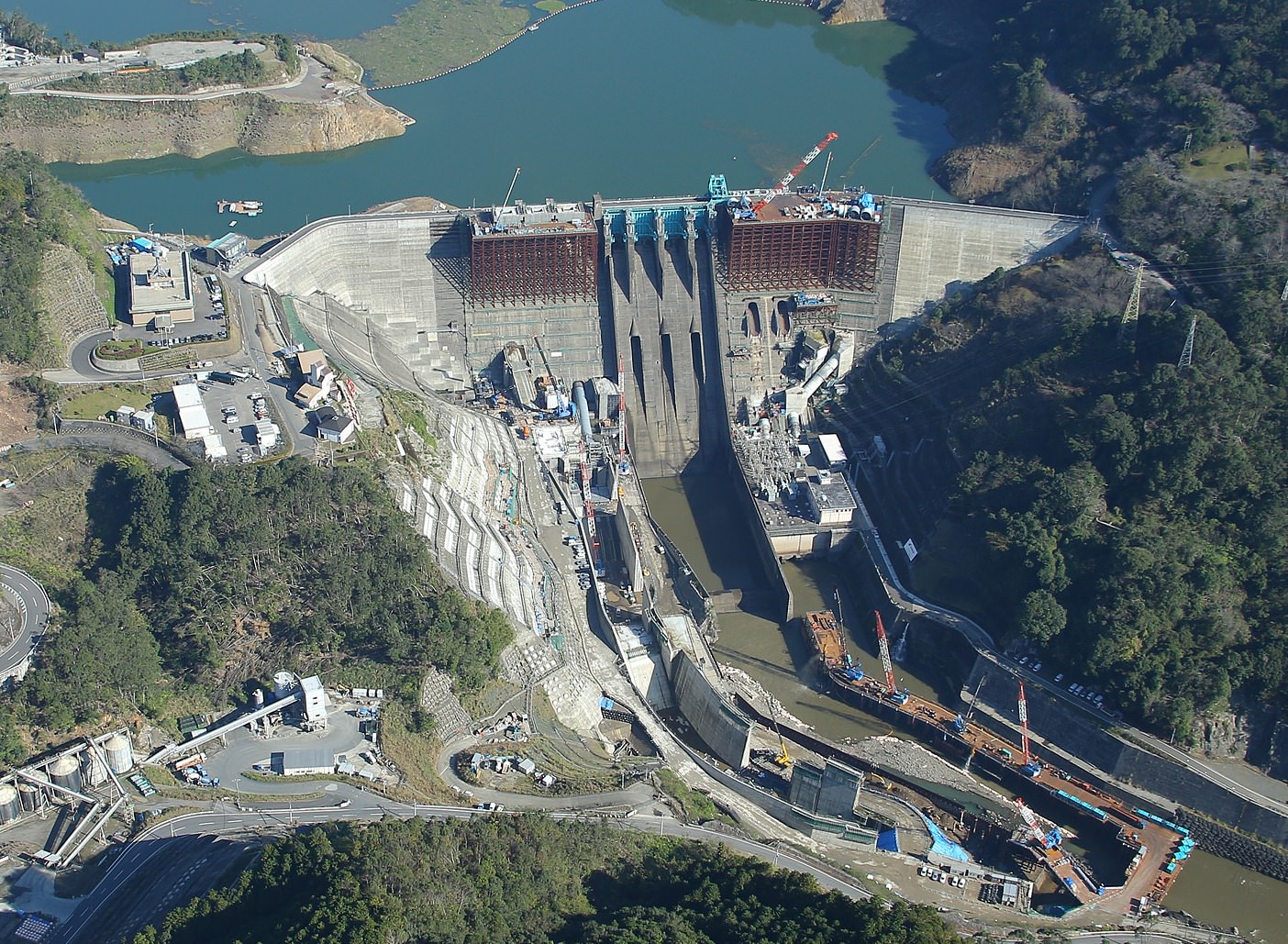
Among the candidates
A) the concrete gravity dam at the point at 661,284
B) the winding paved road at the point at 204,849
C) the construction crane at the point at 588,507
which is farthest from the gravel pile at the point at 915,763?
the concrete gravity dam at the point at 661,284

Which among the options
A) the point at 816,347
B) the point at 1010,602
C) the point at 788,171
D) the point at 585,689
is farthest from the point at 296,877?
the point at 788,171

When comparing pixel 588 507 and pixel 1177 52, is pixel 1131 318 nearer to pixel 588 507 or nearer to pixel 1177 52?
pixel 1177 52

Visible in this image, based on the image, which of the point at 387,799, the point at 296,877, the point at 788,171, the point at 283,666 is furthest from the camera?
the point at 788,171

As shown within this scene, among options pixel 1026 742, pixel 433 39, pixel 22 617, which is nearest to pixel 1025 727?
pixel 1026 742

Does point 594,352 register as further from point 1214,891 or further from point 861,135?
point 1214,891

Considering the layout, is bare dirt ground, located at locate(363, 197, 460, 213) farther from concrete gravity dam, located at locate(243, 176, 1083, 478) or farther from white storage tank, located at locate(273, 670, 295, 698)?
white storage tank, located at locate(273, 670, 295, 698)

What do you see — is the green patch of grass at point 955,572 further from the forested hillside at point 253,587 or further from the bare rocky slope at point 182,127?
the bare rocky slope at point 182,127
